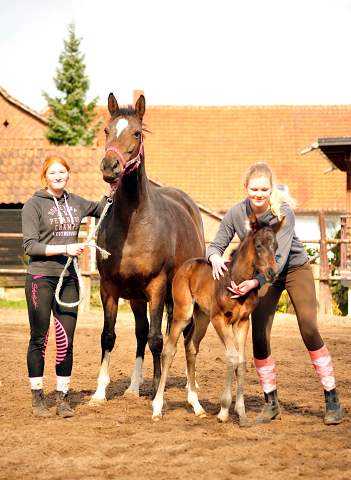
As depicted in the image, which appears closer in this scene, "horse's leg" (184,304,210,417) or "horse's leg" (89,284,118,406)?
"horse's leg" (184,304,210,417)

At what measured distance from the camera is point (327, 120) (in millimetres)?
26250

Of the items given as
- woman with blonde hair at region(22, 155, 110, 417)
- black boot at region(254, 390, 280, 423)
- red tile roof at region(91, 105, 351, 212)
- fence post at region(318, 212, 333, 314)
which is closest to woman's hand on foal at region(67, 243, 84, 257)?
woman with blonde hair at region(22, 155, 110, 417)

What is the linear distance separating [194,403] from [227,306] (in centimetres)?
97

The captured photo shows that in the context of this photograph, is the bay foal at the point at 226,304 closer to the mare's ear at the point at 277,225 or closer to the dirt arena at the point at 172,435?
the mare's ear at the point at 277,225

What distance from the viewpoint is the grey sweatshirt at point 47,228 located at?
4.39 m

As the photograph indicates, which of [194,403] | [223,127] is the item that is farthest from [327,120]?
[194,403]

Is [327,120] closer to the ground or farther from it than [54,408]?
farther from it

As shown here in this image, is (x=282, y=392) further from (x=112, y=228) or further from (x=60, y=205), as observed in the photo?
(x=60, y=205)

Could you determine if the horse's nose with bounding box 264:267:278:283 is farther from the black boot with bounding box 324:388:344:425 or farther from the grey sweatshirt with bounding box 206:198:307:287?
the black boot with bounding box 324:388:344:425

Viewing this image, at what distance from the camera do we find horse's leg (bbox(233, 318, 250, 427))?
4105mm

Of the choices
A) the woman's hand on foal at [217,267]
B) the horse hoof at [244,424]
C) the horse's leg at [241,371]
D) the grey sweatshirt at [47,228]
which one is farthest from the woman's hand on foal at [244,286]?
the grey sweatshirt at [47,228]

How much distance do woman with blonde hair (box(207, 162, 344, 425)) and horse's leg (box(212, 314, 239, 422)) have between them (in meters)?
0.26

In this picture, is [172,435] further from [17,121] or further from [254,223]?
[17,121]

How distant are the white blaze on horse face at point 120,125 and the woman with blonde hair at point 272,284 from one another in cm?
115
